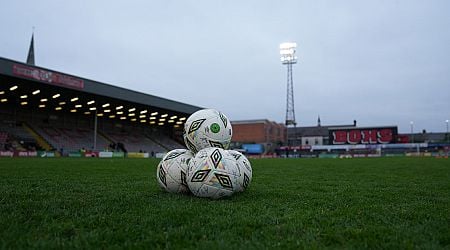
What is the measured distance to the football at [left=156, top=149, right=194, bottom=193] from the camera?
6154 mm

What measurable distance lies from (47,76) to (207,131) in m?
26.6

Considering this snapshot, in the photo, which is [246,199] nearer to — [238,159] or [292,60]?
[238,159]

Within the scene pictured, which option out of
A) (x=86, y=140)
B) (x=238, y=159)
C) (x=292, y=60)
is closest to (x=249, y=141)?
(x=292, y=60)

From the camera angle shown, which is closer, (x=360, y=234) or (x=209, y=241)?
(x=209, y=241)

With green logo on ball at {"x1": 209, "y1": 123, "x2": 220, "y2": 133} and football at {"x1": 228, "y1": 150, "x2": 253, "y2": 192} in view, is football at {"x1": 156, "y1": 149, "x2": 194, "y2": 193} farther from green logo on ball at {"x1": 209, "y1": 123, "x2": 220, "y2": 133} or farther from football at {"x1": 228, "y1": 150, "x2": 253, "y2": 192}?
football at {"x1": 228, "y1": 150, "x2": 253, "y2": 192}

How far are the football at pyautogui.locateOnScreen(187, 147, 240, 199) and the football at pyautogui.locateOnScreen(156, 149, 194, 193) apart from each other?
1.36ft

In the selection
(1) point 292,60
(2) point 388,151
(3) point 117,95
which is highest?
(1) point 292,60

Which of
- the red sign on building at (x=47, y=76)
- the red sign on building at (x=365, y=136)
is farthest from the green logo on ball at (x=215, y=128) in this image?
the red sign on building at (x=365, y=136)

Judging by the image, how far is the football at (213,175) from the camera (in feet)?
18.1

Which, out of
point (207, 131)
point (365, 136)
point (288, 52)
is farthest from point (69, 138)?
point (365, 136)

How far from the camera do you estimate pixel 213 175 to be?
549 centimetres

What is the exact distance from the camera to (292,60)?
2156 inches

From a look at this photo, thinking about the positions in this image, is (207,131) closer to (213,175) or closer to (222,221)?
(213,175)

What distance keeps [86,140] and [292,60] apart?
105 ft
